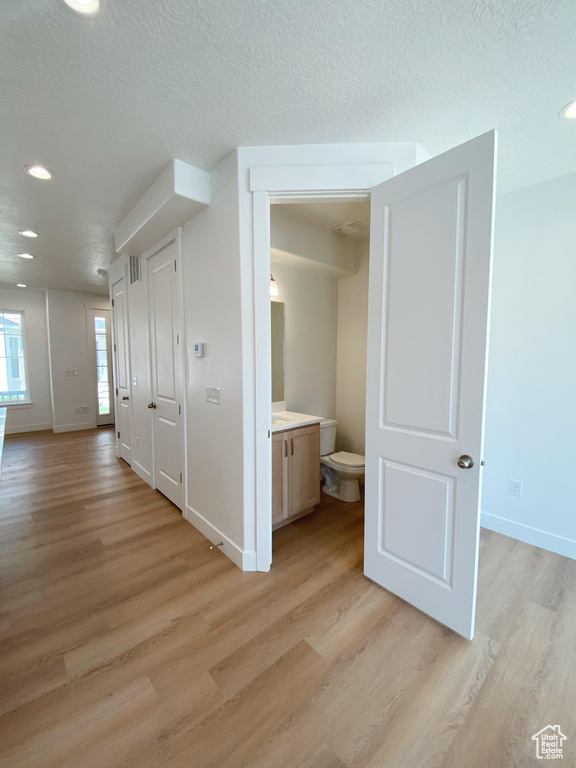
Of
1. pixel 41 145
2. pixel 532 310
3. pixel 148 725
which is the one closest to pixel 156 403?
pixel 41 145

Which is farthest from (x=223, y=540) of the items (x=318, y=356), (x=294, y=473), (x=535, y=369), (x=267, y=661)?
(x=535, y=369)

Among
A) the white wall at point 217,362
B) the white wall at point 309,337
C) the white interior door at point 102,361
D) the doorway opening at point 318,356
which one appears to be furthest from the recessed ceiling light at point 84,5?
the white interior door at point 102,361

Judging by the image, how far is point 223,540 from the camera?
218 cm

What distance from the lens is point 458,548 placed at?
1.48m

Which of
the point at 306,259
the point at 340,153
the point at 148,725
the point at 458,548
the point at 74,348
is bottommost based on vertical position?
the point at 148,725

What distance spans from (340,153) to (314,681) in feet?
8.69

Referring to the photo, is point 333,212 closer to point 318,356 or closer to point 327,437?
point 318,356

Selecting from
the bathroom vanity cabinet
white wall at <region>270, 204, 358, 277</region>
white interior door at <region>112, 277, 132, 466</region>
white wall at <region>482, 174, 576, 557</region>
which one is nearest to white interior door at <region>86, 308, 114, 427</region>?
white interior door at <region>112, 277, 132, 466</region>

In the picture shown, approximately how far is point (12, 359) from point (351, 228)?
20.6 ft

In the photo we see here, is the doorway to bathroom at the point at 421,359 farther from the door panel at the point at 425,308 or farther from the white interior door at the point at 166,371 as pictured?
the white interior door at the point at 166,371

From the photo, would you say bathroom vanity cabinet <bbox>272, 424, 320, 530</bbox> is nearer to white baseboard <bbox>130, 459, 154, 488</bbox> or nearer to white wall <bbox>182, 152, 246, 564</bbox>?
white wall <bbox>182, 152, 246, 564</bbox>

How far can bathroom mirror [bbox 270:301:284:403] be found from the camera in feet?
10.00

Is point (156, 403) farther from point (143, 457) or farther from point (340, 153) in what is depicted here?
point (340, 153)

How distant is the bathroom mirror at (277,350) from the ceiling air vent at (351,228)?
93 centimetres
